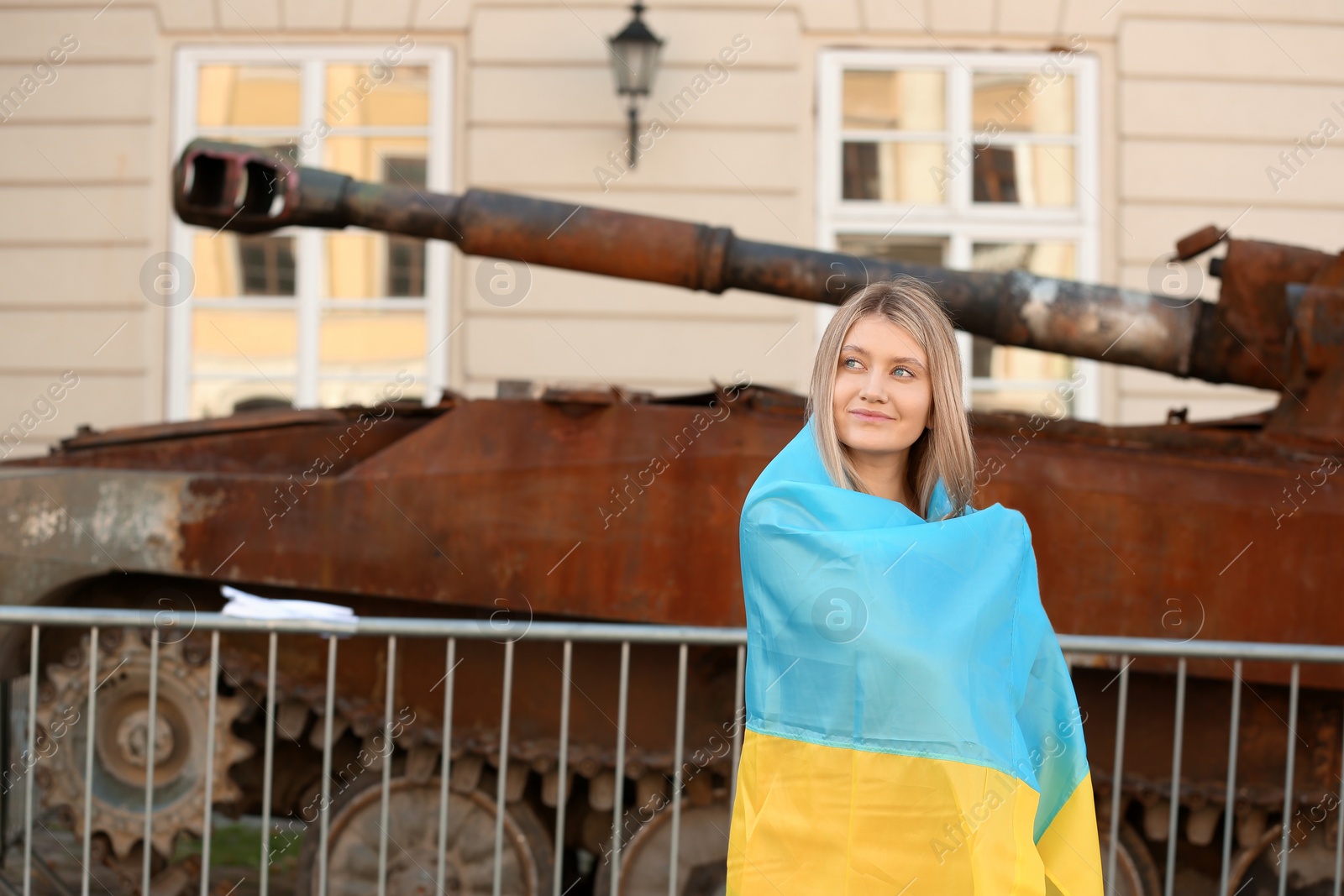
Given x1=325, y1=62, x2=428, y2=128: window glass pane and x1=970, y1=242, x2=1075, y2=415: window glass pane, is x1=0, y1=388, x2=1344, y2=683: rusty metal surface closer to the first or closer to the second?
x1=970, y1=242, x2=1075, y2=415: window glass pane

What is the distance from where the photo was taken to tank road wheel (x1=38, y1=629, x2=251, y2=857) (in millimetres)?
3838

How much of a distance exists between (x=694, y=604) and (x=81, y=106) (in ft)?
24.0

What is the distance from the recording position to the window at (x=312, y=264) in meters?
8.89

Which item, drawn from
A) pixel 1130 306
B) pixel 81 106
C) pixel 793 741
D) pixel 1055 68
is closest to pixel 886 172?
pixel 1055 68

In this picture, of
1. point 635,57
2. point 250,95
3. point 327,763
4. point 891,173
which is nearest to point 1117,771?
point 327,763

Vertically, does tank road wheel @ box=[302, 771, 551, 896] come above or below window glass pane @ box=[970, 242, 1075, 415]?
below

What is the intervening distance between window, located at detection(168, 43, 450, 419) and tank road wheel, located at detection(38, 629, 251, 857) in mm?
5051

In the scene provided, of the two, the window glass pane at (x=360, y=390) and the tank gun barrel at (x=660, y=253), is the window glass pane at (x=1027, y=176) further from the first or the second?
the tank gun barrel at (x=660, y=253)

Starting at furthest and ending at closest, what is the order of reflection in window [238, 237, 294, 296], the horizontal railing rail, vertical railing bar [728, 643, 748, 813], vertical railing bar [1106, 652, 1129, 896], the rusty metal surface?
reflection in window [238, 237, 294, 296] < the rusty metal surface < vertical railing bar [728, 643, 748, 813] < vertical railing bar [1106, 652, 1129, 896] < the horizontal railing rail

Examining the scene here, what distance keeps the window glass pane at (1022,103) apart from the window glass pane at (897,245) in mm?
872

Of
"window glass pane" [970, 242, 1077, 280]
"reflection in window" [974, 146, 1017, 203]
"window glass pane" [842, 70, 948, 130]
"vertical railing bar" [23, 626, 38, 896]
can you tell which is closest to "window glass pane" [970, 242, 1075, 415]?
"window glass pane" [970, 242, 1077, 280]

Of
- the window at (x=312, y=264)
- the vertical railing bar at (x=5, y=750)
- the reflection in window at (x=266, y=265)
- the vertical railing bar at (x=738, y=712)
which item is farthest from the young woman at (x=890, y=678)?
the reflection in window at (x=266, y=265)

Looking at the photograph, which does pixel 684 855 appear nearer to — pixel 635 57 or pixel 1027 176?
pixel 635 57

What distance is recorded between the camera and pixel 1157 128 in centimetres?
885
